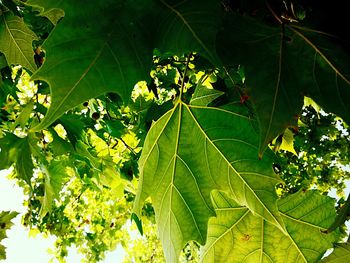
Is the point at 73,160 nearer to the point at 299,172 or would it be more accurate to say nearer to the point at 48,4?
the point at 48,4

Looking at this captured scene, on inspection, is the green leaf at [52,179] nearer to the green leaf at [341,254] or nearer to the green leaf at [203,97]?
the green leaf at [203,97]

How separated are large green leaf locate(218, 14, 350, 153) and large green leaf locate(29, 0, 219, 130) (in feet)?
0.20

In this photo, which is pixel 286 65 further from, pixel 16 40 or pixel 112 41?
pixel 16 40

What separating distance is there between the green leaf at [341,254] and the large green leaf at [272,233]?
19cm

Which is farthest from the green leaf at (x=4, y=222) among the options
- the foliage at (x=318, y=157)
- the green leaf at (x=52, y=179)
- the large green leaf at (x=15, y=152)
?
the foliage at (x=318, y=157)

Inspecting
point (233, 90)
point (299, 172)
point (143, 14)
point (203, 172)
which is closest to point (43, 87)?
point (233, 90)

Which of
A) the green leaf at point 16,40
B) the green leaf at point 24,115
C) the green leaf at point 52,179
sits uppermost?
the green leaf at point 16,40

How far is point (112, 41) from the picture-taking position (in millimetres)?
602

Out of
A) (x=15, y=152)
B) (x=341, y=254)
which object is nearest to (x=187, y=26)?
(x=341, y=254)

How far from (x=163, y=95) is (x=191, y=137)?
1935 mm

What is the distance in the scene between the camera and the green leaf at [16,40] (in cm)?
107

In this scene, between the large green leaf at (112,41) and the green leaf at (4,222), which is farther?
the green leaf at (4,222)

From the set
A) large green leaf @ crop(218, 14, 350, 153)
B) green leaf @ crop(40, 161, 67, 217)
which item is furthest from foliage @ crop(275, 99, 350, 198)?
large green leaf @ crop(218, 14, 350, 153)

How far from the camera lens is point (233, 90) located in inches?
42.6
